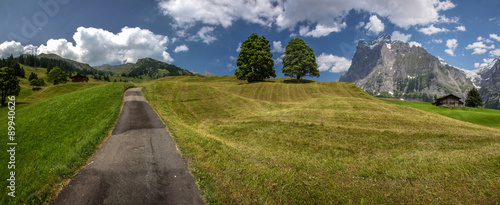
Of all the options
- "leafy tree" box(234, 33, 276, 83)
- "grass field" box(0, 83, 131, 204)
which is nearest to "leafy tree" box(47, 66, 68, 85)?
"leafy tree" box(234, 33, 276, 83)

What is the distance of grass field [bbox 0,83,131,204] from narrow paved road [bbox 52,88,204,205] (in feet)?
2.20

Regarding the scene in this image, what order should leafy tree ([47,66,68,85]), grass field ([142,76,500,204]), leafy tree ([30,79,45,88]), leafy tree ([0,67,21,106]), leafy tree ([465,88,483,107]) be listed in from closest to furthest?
grass field ([142,76,500,204]), leafy tree ([0,67,21,106]), leafy tree ([465,88,483,107]), leafy tree ([30,79,45,88]), leafy tree ([47,66,68,85])

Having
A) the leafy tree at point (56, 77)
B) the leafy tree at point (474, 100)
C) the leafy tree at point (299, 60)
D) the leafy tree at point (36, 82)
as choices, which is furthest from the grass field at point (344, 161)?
the leafy tree at point (56, 77)

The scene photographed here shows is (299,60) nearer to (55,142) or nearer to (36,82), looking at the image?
(55,142)

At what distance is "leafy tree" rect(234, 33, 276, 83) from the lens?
5283cm

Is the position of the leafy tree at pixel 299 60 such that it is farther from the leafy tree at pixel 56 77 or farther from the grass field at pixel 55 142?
the leafy tree at pixel 56 77

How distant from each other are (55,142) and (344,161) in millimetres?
17971

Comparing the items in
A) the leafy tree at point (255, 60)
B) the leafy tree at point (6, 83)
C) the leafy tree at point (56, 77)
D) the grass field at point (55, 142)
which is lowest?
the grass field at point (55, 142)

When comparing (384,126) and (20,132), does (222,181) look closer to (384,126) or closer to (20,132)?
(384,126)

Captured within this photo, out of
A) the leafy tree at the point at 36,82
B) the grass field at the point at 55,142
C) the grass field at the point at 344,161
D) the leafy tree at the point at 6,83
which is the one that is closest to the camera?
the grass field at the point at 344,161

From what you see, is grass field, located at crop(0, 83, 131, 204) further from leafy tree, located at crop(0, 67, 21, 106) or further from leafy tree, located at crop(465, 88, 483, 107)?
leafy tree, located at crop(465, 88, 483, 107)

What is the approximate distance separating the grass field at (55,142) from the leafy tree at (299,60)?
45215mm

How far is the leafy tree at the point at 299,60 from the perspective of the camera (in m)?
53.0

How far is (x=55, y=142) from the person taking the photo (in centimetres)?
1153
